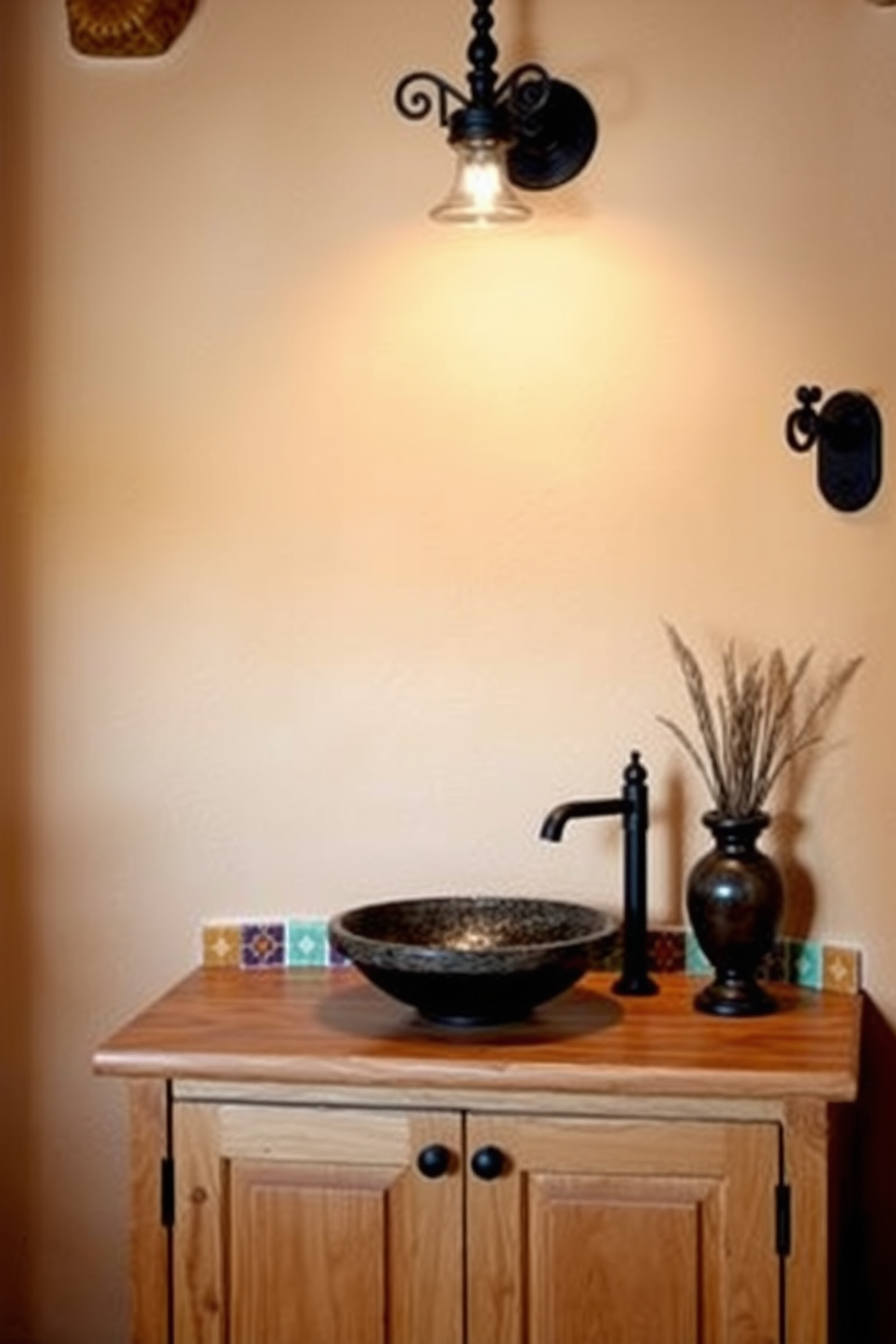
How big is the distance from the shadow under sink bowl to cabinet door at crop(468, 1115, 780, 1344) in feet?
0.47

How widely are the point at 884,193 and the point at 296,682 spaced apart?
1.03m

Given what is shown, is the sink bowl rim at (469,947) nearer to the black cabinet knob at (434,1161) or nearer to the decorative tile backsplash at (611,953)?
the decorative tile backsplash at (611,953)

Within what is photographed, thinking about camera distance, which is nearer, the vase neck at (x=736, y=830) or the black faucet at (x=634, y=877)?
the vase neck at (x=736, y=830)

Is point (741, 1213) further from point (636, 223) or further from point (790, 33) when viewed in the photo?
point (790, 33)

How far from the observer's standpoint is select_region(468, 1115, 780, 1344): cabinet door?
2.08m

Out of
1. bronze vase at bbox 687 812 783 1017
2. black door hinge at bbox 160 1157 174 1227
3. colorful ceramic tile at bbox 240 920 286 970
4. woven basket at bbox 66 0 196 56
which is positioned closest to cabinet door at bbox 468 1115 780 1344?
bronze vase at bbox 687 812 783 1017

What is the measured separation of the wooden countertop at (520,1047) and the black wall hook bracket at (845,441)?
66 centimetres

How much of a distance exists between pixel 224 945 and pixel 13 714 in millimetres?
447

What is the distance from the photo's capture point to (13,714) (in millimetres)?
2654

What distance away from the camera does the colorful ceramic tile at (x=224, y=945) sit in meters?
2.62

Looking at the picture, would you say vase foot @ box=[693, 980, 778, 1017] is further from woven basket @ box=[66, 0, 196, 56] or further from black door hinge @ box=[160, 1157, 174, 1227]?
woven basket @ box=[66, 0, 196, 56]

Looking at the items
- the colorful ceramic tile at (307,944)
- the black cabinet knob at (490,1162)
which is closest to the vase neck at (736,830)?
the black cabinet knob at (490,1162)

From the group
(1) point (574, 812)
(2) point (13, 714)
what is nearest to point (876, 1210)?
(1) point (574, 812)

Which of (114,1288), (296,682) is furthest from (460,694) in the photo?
(114,1288)
